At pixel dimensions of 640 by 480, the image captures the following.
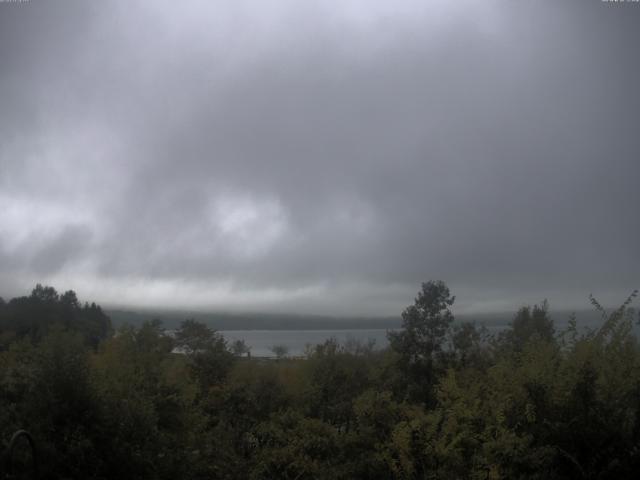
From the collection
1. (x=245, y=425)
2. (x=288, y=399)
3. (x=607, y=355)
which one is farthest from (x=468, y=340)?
(x=607, y=355)

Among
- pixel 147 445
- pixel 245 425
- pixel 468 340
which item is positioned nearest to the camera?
pixel 147 445

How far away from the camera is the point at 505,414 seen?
1096 cm

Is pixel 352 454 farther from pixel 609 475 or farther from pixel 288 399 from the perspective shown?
pixel 288 399

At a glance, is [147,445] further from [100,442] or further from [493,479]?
[493,479]

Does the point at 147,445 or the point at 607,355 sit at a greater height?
the point at 607,355

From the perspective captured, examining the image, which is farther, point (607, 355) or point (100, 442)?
point (607, 355)

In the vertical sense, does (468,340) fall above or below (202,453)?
above

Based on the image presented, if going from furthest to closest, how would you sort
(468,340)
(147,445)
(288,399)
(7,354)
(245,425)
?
(468,340)
(288,399)
(245,425)
(7,354)
(147,445)

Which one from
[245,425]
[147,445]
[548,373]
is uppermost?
[548,373]

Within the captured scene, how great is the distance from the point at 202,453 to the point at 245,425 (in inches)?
196

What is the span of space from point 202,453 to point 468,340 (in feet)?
48.6

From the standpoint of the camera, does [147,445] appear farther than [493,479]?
Yes

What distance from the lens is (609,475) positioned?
10.1 meters

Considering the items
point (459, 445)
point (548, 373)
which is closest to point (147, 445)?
point (459, 445)
